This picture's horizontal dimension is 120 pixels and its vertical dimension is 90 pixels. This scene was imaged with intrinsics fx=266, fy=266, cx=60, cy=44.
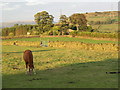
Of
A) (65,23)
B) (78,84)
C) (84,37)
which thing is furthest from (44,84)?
(65,23)

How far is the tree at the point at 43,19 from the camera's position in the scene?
350ft

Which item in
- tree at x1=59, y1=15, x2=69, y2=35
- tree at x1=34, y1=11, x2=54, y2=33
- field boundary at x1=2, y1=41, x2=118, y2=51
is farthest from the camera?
tree at x1=34, y1=11, x2=54, y2=33

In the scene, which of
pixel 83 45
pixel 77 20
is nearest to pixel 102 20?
pixel 77 20

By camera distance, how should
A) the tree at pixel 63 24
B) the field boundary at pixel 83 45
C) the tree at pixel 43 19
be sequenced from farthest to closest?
the tree at pixel 43 19 < the tree at pixel 63 24 < the field boundary at pixel 83 45

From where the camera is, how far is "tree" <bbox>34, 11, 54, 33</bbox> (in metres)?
107

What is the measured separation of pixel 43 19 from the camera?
357ft

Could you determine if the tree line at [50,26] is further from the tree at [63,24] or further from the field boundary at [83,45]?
the field boundary at [83,45]

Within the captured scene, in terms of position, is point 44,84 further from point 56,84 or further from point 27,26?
point 27,26

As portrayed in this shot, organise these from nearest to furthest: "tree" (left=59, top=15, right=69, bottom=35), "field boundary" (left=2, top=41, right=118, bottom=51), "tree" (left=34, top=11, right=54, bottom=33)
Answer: "field boundary" (left=2, top=41, right=118, bottom=51) → "tree" (left=59, top=15, right=69, bottom=35) → "tree" (left=34, top=11, right=54, bottom=33)

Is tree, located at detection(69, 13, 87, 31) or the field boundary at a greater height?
tree, located at detection(69, 13, 87, 31)

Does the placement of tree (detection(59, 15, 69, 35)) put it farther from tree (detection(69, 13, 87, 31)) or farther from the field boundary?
the field boundary

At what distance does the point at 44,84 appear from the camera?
45.3ft

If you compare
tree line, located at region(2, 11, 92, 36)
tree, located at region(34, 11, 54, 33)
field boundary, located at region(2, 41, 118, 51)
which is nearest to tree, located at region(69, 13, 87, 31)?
tree line, located at region(2, 11, 92, 36)

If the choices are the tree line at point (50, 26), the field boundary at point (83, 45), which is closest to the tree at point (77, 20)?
the tree line at point (50, 26)
